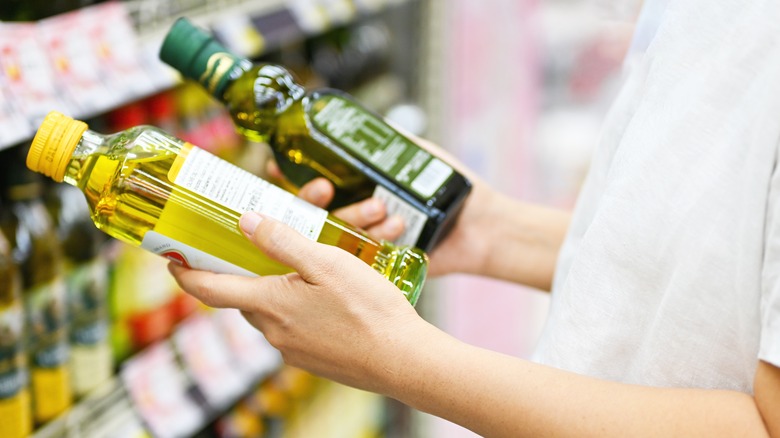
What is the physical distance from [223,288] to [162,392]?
59cm

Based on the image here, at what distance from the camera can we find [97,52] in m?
1.12

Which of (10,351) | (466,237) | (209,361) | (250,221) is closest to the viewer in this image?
(250,221)

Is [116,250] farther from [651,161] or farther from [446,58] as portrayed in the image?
[446,58]

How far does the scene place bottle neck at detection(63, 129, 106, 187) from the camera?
86 cm

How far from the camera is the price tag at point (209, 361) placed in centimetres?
147

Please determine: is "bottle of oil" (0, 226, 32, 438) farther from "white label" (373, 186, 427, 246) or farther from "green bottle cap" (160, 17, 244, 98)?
"white label" (373, 186, 427, 246)

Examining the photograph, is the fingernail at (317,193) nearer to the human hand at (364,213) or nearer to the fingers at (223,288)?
the human hand at (364,213)

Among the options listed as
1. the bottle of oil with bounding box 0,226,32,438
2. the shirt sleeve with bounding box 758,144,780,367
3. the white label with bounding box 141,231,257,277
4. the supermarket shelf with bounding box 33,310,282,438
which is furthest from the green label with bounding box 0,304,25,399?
the shirt sleeve with bounding box 758,144,780,367

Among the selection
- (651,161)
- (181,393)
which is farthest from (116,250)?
(651,161)

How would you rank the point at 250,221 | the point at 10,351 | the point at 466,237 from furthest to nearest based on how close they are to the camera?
the point at 466,237, the point at 10,351, the point at 250,221

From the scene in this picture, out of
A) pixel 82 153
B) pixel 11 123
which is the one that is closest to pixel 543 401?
pixel 82 153

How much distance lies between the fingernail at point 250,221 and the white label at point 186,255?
0.07 m

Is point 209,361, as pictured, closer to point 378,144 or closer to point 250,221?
point 378,144

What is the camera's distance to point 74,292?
1203 millimetres
